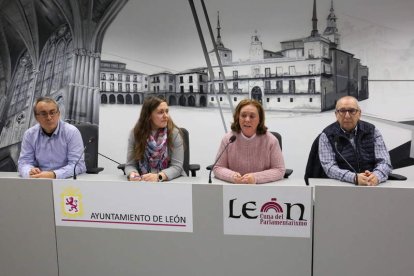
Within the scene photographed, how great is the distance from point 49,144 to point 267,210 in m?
1.43

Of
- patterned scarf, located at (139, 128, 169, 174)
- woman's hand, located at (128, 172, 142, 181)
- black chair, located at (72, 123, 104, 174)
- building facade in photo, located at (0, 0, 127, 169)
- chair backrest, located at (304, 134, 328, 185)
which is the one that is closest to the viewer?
woman's hand, located at (128, 172, 142, 181)

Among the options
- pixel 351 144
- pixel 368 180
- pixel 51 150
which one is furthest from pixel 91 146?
pixel 368 180

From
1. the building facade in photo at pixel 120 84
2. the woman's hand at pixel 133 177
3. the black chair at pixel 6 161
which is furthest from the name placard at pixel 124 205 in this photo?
the black chair at pixel 6 161

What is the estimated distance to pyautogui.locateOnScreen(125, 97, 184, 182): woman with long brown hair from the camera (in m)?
1.95

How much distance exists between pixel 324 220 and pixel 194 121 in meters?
2.33

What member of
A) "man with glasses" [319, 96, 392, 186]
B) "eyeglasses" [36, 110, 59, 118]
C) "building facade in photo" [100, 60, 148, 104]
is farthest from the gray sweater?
"building facade in photo" [100, 60, 148, 104]

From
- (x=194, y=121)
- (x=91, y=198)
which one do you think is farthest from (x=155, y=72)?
(x=91, y=198)

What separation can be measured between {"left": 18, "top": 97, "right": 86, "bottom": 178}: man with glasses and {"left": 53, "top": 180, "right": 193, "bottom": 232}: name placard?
0.36 metres

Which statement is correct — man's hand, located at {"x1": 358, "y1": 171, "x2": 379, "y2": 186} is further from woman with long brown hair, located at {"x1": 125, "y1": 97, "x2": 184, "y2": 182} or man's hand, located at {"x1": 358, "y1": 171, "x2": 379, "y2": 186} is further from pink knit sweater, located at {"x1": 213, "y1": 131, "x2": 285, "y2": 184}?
woman with long brown hair, located at {"x1": 125, "y1": 97, "x2": 184, "y2": 182}

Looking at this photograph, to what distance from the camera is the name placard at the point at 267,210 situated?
4.82 ft

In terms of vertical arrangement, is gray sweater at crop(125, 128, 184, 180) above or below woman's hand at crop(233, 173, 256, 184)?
above

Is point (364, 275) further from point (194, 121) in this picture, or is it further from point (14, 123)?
point (14, 123)

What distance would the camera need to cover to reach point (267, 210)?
150cm

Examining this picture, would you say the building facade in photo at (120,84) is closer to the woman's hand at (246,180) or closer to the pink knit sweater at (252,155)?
the pink knit sweater at (252,155)
